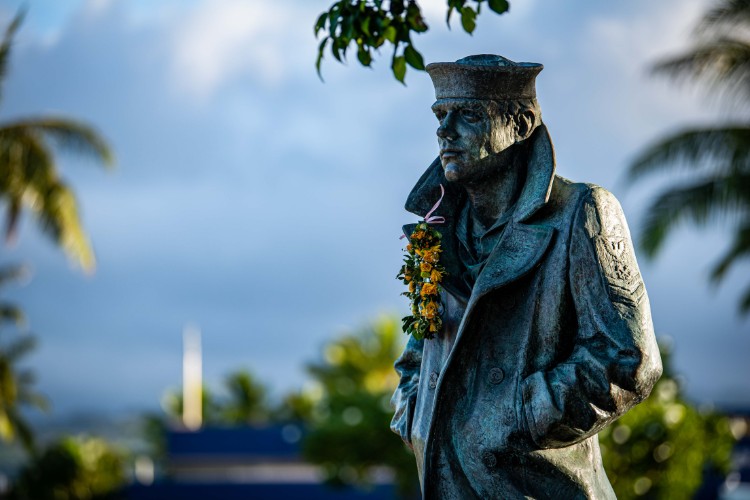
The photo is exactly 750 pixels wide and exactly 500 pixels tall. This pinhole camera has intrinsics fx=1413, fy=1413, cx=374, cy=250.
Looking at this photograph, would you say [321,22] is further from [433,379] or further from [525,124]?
[433,379]

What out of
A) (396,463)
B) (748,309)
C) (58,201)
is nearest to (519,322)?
(58,201)

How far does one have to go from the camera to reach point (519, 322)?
15.5 feet

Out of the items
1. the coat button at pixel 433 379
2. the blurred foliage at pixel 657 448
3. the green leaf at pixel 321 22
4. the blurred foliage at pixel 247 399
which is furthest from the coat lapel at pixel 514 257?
the blurred foliage at pixel 247 399

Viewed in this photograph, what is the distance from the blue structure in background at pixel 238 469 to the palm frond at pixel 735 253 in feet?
44.8

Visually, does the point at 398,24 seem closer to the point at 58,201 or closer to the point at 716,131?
the point at 716,131

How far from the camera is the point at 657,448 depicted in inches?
715

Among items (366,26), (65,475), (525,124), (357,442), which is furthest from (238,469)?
(525,124)

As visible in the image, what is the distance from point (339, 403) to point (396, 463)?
92.5 inches

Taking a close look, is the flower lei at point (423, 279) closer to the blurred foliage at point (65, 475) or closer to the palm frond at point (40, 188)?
the palm frond at point (40, 188)

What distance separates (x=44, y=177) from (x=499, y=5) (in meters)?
17.1

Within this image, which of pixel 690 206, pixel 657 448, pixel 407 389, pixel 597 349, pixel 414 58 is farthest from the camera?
pixel 690 206

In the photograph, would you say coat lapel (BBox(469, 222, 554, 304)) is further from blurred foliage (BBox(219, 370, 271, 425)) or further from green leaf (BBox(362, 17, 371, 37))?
blurred foliage (BBox(219, 370, 271, 425))

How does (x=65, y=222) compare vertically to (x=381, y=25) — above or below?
below

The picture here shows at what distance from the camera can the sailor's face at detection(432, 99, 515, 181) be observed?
479 centimetres
